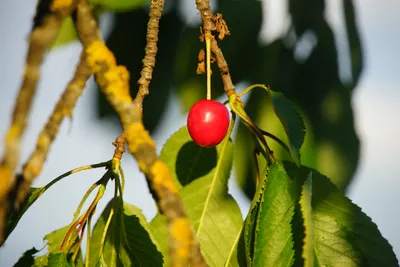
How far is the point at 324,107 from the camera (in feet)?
3.53

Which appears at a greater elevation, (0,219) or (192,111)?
(192,111)

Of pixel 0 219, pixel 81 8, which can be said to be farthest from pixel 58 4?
pixel 0 219

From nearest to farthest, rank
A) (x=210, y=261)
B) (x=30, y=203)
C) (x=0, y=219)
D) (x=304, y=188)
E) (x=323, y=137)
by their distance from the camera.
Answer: (x=0, y=219)
(x=304, y=188)
(x=30, y=203)
(x=210, y=261)
(x=323, y=137)

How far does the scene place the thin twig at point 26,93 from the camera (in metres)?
0.31

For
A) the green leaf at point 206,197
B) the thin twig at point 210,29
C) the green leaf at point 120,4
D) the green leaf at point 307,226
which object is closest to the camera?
the green leaf at point 307,226

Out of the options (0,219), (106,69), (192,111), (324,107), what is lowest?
(0,219)

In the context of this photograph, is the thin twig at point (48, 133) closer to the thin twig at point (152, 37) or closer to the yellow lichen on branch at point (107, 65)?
the yellow lichen on branch at point (107, 65)

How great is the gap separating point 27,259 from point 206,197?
→ 0.28 m

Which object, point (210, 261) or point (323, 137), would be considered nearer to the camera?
point (210, 261)

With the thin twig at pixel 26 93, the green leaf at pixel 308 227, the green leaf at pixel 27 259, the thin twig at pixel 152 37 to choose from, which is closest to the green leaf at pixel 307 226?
the green leaf at pixel 308 227

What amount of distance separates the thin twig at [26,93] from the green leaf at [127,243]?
1.44 feet

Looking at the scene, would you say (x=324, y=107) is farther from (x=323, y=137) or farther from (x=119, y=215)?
(x=119, y=215)

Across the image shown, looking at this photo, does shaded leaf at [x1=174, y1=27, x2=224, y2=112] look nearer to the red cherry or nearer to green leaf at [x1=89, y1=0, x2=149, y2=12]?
green leaf at [x1=89, y1=0, x2=149, y2=12]

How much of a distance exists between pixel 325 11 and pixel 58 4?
855 mm
